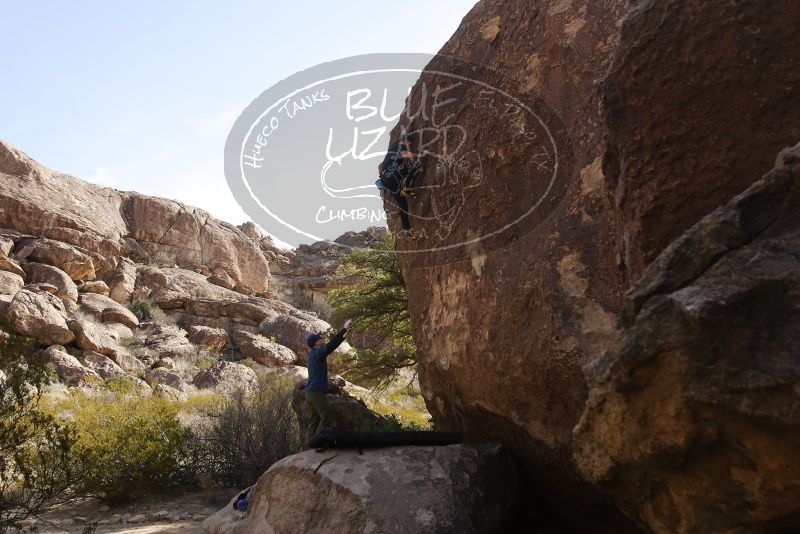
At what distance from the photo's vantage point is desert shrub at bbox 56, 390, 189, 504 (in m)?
8.02

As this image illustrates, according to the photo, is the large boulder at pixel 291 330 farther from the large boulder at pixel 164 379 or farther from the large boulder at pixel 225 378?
the large boulder at pixel 164 379

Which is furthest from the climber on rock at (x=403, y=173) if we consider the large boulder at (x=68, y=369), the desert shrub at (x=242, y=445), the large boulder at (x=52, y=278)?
the large boulder at (x=52, y=278)

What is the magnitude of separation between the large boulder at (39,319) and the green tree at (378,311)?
873 centimetres

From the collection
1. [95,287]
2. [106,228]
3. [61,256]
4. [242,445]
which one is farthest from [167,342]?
[242,445]

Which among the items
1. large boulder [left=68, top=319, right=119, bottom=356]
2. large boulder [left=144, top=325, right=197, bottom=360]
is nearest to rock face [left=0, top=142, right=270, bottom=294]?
large boulder [left=144, top=325, right=197, bottom=360]

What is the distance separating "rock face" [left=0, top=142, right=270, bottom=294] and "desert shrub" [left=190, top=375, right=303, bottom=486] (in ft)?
47.5

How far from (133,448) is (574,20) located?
25.9 ft

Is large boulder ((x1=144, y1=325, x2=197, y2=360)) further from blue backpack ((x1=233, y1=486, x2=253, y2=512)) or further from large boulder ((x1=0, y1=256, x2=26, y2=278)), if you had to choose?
blue backpack ((x1=233, y1=486, x2=253, y2=512))

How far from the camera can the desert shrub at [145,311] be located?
22625mm

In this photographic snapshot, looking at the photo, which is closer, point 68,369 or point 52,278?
point 68,369

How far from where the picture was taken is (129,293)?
23.5 metres

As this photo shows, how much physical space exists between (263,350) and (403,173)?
52.8 ft

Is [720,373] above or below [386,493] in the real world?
above

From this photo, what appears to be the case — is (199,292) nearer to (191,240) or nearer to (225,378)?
(191,240)
